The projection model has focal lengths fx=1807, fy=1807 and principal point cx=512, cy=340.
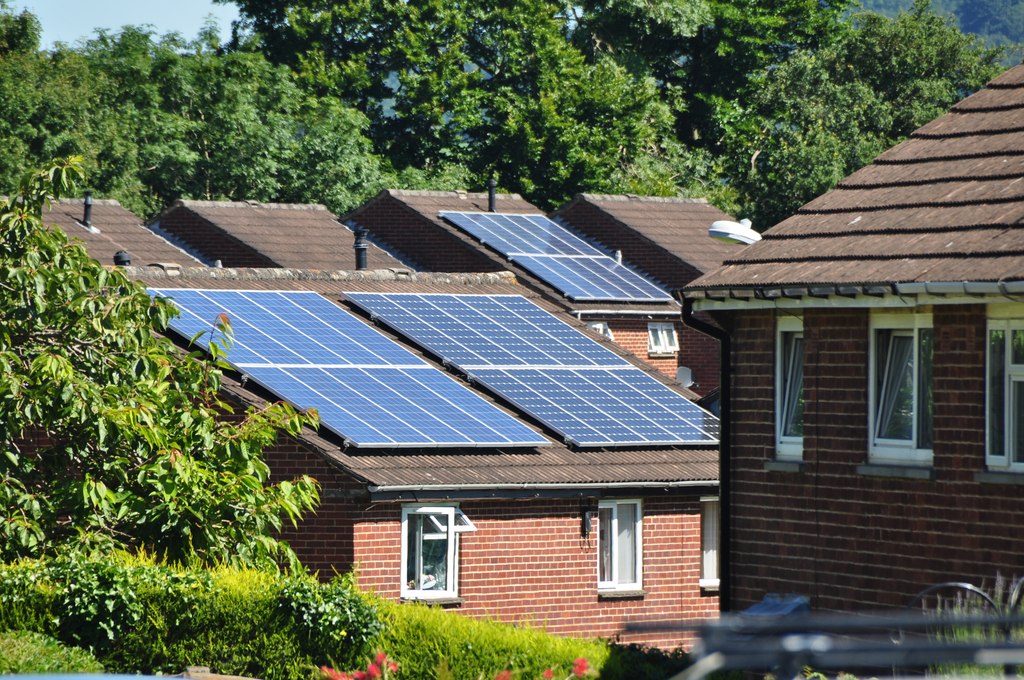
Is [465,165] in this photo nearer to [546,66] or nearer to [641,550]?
[546,66]

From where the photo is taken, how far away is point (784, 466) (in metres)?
18.6

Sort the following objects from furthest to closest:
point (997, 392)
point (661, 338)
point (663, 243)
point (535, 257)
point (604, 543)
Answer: point (663, 243) < point (661, 338) < point (535, 257) < point (604, 543) < point (997, 392)

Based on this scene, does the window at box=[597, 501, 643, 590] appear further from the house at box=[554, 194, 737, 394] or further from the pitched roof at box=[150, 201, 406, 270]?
the pitched roof at box=[150, 201, 406, 270]

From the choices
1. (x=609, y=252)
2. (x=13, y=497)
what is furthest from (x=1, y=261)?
(x=609, y=252)

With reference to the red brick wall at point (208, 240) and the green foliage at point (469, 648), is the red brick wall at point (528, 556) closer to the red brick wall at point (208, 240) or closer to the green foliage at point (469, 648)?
the green foliage at point (469, 648)

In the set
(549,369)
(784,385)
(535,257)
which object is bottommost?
(784,385)

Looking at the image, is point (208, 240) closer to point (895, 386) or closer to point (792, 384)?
point (792, 384)

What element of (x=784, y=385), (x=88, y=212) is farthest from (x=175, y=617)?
(x=88, y=212)

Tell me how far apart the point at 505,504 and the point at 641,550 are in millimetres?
2657

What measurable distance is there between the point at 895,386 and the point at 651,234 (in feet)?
105

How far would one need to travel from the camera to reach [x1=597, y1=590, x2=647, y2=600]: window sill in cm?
2677

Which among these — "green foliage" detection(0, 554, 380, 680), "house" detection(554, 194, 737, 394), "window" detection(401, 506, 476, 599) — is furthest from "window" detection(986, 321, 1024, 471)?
"house" detection(554, 194, 737, 394)

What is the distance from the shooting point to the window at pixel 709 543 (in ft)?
92.5

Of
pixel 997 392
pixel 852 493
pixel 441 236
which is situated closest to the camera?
pixel 997 392
